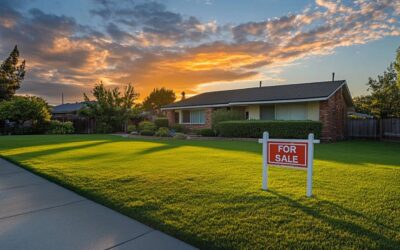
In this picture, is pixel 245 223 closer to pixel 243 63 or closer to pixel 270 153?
pixel 270 153

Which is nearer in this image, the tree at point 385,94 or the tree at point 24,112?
the tree at point 24,112

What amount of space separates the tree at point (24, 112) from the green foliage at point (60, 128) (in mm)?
825

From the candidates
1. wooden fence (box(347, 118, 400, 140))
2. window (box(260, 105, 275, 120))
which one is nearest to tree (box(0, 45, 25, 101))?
window (box(260, 105, 275, 120))

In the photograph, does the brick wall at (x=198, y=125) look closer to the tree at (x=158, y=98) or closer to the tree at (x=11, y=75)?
the tree at (x=11, y=75)

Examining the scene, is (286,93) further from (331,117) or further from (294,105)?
(331,117)

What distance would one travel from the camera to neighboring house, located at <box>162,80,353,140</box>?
16.4 meters

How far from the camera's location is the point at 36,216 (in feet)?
11.5

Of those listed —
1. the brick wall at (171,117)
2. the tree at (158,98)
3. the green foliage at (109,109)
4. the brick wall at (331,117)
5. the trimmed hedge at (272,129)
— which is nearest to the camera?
the trimmed hedge at (272,129)

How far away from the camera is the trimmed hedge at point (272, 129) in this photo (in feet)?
49.4

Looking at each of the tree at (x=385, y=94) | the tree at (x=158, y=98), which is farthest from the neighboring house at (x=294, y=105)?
the tree at (x=158, y=98)

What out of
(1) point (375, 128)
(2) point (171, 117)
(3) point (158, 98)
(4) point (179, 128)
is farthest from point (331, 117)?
(3) point (158, 98)

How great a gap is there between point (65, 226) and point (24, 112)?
25149mm

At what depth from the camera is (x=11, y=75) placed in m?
33.7

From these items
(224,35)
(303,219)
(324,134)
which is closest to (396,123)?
(324,134)
